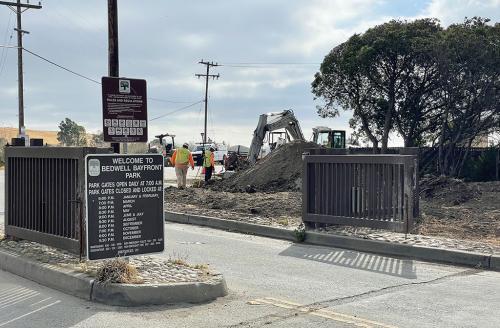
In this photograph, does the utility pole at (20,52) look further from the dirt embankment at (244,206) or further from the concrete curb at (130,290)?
the concrete curb at (130,290)

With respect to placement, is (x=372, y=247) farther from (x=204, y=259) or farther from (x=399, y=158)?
(x=204, y=259)

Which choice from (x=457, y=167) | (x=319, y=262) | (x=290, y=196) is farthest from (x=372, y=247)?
(x=457, y=167)

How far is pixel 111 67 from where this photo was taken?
9.76m

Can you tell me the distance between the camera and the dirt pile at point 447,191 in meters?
15.1

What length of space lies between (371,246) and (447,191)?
7.23 meters

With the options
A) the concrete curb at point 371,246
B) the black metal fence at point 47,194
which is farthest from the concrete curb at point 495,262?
the black metal fence at point 47,194

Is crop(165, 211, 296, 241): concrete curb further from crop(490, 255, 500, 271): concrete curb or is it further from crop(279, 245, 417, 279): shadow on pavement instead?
crop(490, 255, 500, 271): concrete curb

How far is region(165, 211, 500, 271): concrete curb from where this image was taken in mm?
8456

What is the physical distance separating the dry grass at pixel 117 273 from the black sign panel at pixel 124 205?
1.01ft

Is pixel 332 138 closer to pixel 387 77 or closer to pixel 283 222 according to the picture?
pixel 387 77

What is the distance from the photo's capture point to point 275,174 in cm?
2128

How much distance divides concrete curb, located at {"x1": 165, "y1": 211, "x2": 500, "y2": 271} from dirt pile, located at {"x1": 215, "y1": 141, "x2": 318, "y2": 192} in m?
7.56

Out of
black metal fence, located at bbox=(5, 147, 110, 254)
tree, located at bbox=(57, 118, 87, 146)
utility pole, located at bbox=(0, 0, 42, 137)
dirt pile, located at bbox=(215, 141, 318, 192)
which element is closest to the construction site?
dirt pile, located at bbox=(215, 141, 318, 192)

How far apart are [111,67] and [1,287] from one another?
4269mm
